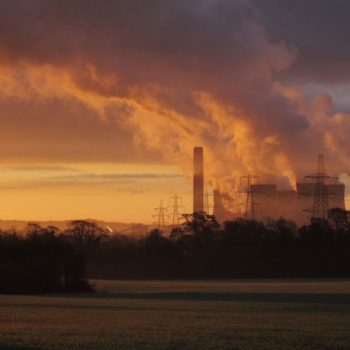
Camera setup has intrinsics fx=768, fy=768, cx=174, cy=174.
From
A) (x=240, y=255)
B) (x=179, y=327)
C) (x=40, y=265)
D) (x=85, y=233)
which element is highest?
(x=85, y=233)

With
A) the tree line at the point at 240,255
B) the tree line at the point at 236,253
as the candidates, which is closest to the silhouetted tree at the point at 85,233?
the tree line at the point at 236,253

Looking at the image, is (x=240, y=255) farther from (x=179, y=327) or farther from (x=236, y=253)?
(x=179, y=327)

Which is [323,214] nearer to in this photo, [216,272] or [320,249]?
[320,249]

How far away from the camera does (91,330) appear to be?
88.8ft

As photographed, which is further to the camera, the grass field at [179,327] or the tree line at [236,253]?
the tree line at [236,253]

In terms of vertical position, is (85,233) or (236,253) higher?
(85,233)

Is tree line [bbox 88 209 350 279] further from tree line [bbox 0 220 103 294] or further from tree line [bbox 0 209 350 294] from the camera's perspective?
tree line [bbox 0 220 103 294]

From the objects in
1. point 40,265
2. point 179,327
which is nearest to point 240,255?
point 40,265

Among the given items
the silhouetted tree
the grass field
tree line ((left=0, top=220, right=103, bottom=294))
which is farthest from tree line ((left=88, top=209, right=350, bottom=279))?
the grass field

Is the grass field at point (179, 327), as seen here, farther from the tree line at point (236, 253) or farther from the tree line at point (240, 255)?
the tree line at point (240, 255)

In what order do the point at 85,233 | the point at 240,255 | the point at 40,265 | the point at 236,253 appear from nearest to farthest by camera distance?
the point at 40,265
the point at 240,255
the point at 236,253
the point at 85,233

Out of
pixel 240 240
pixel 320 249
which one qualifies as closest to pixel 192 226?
pixel 240 240

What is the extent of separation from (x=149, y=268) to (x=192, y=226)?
21179 millimetres

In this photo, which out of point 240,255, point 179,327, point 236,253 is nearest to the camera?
point 179,327
